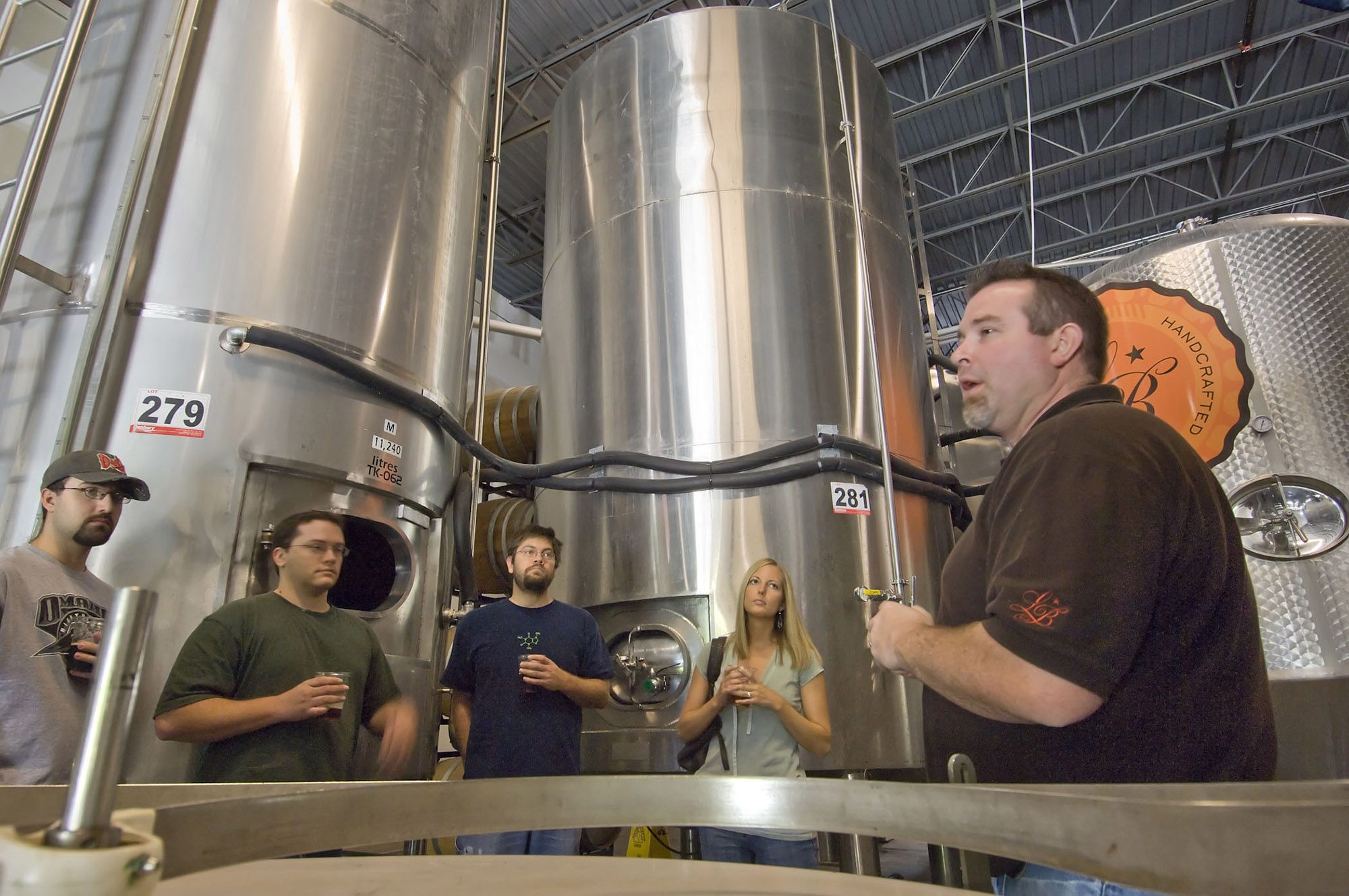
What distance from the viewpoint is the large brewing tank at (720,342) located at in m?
3.32

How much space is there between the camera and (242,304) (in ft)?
8.36

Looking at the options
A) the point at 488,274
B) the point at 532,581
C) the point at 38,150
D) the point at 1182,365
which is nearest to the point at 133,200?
the point at 38,150

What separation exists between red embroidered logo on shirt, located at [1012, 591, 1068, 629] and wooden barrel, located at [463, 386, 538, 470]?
405 centimetres

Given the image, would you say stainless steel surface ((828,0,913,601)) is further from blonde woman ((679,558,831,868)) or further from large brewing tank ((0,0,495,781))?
large brewing tank ((0,0,495,781))

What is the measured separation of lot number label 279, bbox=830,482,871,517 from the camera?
11.4 feet

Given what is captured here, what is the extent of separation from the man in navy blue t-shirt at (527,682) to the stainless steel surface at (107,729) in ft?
6.62

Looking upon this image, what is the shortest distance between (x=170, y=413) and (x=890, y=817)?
2.33 m

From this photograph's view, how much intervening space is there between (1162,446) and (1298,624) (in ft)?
8.09

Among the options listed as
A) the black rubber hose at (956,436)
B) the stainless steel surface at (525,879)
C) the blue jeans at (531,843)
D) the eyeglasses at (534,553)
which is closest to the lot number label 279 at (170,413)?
the eyeglasses at (534,553)

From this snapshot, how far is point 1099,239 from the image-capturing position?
10469mm

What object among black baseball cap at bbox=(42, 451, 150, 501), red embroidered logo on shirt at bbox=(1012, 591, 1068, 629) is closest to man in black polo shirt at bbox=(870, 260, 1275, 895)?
red embroidered logo on shirt at bbox=(1012, 591, 1068, 629)

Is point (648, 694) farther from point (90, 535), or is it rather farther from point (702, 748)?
point (90, 535)

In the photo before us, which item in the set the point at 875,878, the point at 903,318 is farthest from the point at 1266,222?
the point at 875,878

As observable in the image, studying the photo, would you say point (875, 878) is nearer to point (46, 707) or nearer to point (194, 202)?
point (46, 707)
